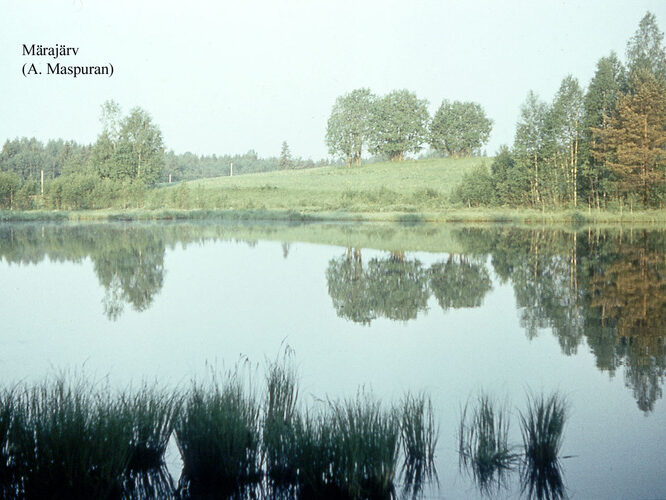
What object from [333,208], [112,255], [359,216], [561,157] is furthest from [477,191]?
[112,255]

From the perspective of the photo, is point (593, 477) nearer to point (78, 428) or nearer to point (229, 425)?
point (229, 425)

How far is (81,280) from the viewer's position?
1459 centimetres

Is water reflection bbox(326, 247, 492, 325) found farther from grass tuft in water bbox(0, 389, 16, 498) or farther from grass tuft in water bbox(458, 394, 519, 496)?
grass tuft in water bbox(0, 389, 16, 498)

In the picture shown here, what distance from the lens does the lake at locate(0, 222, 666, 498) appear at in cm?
548

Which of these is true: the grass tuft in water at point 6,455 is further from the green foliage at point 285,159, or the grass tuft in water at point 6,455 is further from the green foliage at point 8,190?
the green foliage at point 285,159

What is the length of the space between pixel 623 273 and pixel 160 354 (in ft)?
34.5

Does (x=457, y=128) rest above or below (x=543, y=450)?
above

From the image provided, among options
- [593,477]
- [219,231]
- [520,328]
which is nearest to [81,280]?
[520,328]

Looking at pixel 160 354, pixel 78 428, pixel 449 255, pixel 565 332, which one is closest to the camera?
pixel 78 428

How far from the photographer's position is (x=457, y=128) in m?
83.6

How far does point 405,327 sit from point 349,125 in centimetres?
7365

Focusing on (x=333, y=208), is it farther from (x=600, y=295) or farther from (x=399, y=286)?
(x=600, y=295)

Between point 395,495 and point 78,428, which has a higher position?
point 78,428

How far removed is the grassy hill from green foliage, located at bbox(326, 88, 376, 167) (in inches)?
356
